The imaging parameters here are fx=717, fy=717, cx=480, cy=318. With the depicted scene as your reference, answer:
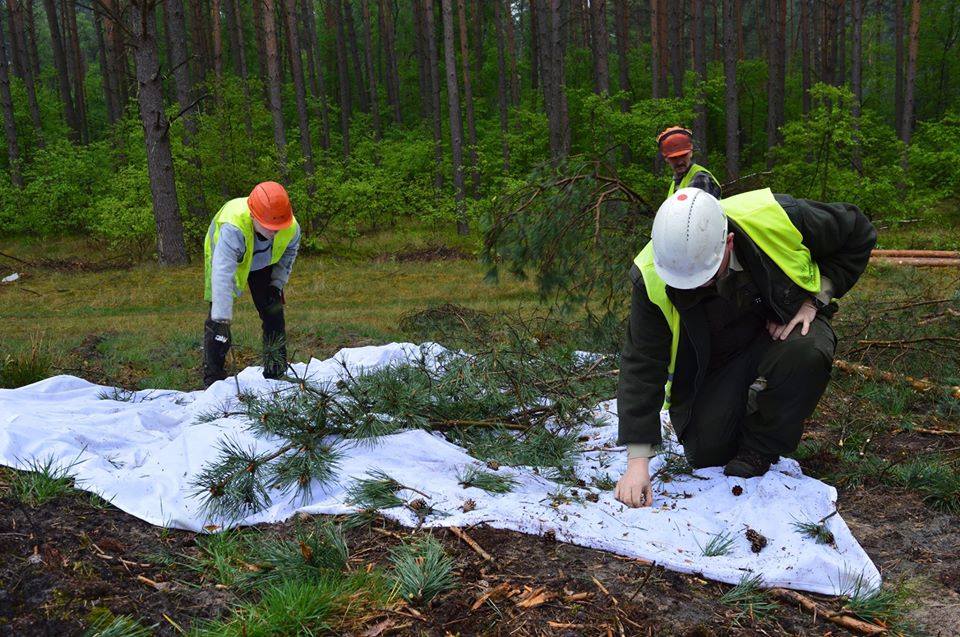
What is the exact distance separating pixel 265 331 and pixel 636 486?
348cm

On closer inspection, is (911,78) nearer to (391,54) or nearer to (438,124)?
(438,124)

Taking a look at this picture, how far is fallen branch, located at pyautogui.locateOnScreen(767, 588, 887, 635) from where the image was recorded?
1957mm

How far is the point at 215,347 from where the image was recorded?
4688mm

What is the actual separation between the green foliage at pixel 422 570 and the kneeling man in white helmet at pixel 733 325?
31.9 inches

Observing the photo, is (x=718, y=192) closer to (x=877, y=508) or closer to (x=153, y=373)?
(x=877, y=508)

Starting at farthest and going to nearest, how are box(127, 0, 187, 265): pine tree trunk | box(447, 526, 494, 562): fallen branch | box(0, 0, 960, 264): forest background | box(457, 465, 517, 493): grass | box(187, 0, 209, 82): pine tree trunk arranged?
box(187, 0, 209, 82): pine tree trunk, box(0, 0, 960, 264): forest background, box(127, 0, 187, 265): pine tree trunk, box(457, 465, 517, 493): grass, box(447, 526, 494, 562): fallen branch

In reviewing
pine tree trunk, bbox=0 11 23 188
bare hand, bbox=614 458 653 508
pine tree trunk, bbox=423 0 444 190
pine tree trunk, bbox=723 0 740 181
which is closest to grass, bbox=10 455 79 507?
bare hand, bbox=614 458 653 508

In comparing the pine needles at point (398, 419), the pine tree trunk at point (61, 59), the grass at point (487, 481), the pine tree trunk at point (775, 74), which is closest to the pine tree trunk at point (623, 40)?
the pine tree trunk at point (775, 74)

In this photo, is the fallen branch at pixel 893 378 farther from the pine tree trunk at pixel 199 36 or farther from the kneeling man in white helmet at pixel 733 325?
the pine tree trunk at pixel 199 36

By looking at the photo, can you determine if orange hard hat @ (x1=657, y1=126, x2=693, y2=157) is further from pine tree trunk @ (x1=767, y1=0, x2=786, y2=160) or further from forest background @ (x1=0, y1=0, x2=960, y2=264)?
pine tree trunk @ (x1=767, y1=0, x2=786, y2=160)

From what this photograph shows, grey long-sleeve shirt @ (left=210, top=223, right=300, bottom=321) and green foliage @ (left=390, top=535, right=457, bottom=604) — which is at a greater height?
grey long-sleeve shirt @ (left=210, top=223, right=300, bottom=321)

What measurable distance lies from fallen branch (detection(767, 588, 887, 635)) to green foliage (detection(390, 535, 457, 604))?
38.6 inches

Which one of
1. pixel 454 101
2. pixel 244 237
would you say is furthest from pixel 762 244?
pixel 454 101

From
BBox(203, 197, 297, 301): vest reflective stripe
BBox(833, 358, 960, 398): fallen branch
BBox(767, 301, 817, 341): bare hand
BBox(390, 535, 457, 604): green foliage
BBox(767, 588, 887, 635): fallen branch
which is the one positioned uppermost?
BBox(203, 197, 297, 301): vest reflective stripe
